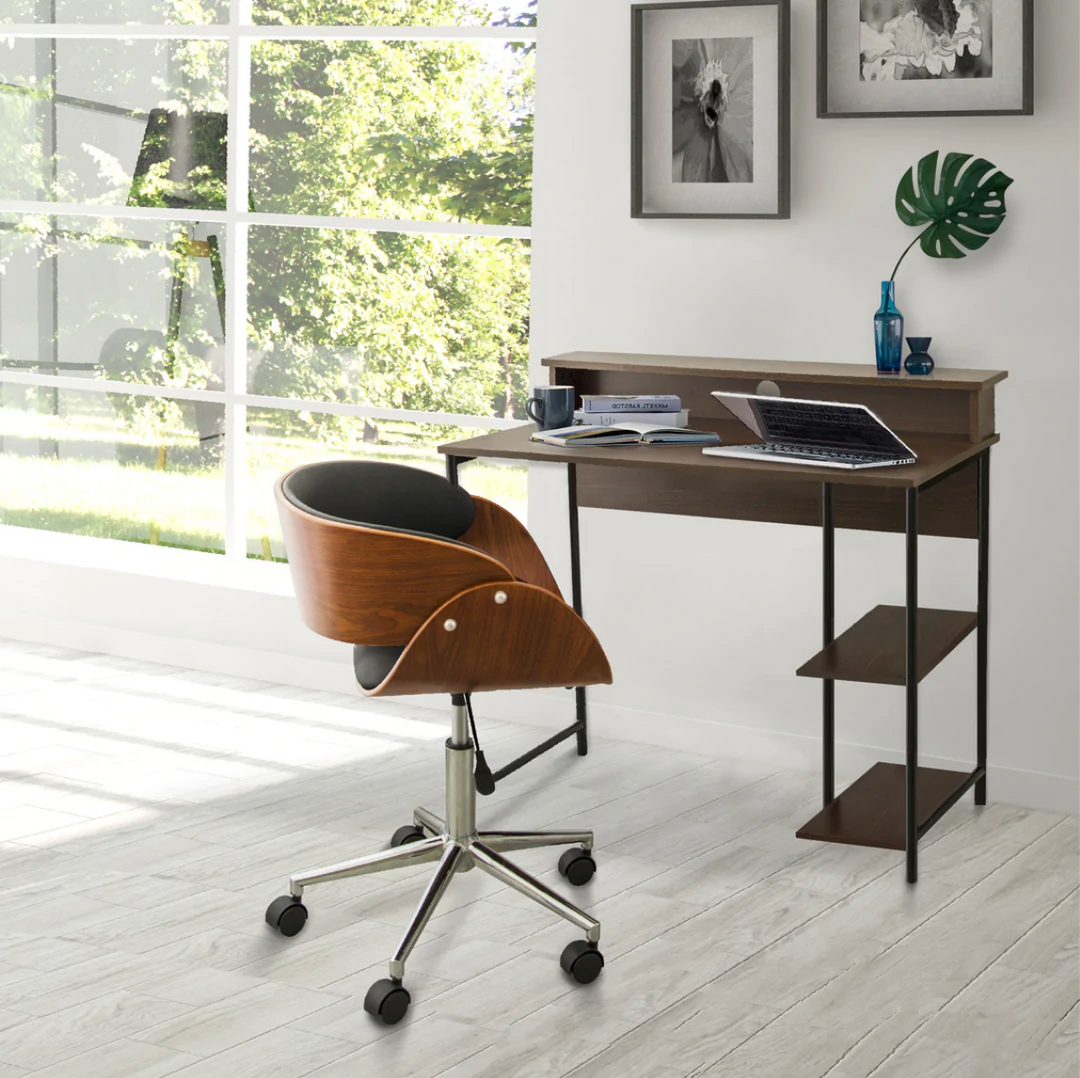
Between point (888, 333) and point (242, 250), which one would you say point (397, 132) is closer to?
point (242, 250)

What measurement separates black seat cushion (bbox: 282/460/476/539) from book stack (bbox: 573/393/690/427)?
44cm

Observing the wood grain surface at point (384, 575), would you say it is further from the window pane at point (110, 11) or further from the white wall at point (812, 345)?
the window pane at point (110, 11)

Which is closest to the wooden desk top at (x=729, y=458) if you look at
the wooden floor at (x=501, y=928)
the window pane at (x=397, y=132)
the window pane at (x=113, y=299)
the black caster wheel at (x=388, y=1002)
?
the wooden floor at (x=501, y=928)

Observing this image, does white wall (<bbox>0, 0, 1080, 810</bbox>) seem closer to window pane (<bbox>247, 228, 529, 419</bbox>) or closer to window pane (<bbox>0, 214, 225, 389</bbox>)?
window pane (<bbox>0, 214, 225, 389</bbox>)

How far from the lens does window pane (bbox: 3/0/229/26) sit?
5547mm

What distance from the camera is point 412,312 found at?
743cm

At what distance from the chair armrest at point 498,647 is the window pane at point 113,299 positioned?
2676 millimetres

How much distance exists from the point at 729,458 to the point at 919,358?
0.60 metres

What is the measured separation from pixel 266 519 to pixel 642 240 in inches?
152

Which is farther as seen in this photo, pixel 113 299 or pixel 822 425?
pixel 113 299

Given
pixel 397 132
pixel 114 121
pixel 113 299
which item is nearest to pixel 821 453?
pixel 113 299

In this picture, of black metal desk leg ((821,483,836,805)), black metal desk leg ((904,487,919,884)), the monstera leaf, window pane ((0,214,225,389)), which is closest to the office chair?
black metal desk leg ((904,487,919,884))

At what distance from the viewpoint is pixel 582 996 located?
113 inches

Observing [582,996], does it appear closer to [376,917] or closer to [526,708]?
[376,917]
